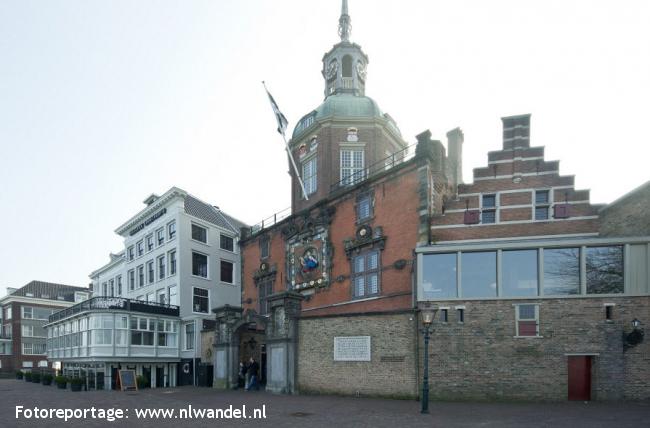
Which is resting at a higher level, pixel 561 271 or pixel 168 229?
pixel 168 229

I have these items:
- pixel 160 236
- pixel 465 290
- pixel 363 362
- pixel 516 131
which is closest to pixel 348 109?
pixel 516 131

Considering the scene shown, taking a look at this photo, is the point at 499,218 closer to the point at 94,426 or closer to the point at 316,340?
the point at 316,340

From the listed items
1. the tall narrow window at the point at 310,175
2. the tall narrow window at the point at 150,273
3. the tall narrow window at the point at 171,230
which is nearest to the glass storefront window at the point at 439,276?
the tall narrow window at the point at 310,175

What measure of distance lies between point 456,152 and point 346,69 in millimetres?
13447

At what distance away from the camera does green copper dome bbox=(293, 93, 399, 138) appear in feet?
112

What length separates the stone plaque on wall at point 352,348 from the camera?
21188 millimetres

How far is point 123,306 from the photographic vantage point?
33.4 m

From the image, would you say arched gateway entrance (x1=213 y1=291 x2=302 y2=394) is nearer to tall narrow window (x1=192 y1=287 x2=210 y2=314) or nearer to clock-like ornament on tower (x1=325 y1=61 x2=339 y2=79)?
tall narrow window (x1=192 y1=287 x2=210 y2=314)

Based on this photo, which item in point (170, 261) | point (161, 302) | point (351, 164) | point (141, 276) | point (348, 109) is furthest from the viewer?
point (141, 276)

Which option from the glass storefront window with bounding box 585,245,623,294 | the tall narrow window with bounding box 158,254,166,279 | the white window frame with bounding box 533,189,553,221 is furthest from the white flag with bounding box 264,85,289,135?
the glass storefront window with bounding box 585,245,623,294

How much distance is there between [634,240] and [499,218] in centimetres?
560

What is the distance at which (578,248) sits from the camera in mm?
19047

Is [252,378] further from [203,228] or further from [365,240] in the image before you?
[203,228]

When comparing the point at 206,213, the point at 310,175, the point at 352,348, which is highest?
the point at 310,175
